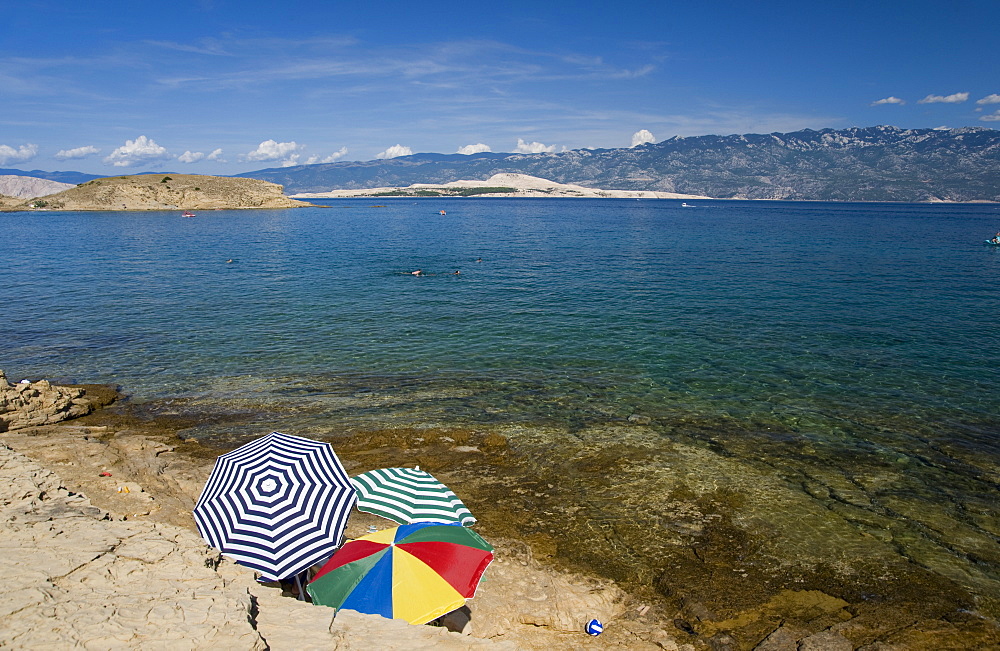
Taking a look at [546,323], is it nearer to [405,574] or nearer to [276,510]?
[276,510]

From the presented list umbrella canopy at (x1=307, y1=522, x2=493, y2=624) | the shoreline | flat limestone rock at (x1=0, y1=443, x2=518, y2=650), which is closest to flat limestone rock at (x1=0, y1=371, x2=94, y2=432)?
the shoreline

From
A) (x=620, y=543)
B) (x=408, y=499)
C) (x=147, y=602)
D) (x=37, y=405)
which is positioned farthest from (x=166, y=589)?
(x=37, y=405)

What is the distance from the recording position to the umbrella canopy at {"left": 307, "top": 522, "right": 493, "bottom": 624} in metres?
8.67

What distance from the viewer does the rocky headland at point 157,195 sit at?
15938cm

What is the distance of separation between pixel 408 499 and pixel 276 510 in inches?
119

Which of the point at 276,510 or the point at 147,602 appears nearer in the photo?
the point at 147,602

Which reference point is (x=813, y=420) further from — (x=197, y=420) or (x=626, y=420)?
(x=197, y=420)

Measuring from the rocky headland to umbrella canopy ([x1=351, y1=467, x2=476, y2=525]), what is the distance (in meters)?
184

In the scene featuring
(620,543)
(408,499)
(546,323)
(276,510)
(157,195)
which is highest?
(157,195)

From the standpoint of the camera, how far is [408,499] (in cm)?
1196

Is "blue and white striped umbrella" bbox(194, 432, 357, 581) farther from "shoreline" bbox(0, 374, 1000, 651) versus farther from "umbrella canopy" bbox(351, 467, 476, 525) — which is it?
"shoreline" bbox(0, 374, 1000, 651)

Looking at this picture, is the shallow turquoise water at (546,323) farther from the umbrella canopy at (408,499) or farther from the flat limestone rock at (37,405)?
the umbrella canopy at (408,499)

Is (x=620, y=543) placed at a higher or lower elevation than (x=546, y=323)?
lower

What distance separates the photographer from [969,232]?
10431 cm
